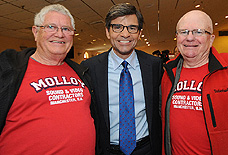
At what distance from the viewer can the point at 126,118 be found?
1602 mm

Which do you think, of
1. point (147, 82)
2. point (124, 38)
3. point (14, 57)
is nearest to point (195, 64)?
point (147, 82)

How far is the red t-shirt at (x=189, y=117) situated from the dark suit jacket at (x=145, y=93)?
0.23 metres

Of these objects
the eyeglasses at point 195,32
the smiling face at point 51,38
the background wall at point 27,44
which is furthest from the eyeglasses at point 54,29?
the background wall at point 27,44

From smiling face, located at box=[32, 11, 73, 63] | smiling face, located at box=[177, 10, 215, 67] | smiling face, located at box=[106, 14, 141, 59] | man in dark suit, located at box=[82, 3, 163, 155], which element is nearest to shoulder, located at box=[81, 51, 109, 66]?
man in dark suit, located at box=[82, 3, 163, 155]

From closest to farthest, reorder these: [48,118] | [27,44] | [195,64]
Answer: [48,118]
[195,64]
[27,44]

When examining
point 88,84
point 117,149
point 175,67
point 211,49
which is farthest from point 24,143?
point 211,49

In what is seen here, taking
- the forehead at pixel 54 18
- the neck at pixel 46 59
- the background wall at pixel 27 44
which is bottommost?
the neck at pixel 46 59

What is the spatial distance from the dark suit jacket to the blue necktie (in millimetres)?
142

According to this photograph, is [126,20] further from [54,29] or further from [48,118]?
[48,118]

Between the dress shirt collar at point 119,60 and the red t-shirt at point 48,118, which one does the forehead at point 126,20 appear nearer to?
the dress shirt collar at point 119,60

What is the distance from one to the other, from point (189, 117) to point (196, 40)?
72 centimetres

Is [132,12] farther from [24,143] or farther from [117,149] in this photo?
[24,143]

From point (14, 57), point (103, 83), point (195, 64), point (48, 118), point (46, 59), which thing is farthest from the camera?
point (103, 83)

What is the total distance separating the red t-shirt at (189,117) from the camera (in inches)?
53.4
